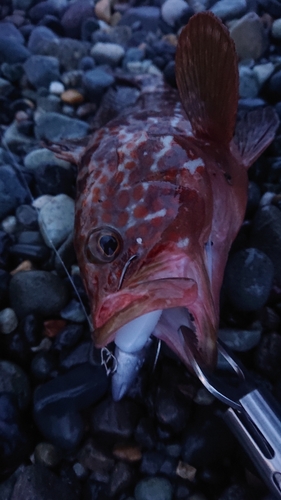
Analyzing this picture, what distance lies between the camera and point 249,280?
2072mm

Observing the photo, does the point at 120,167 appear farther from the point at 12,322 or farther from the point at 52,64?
the point at 52,64

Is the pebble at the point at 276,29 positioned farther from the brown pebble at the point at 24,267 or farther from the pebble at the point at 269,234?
the brown pebble at the point at 24,267

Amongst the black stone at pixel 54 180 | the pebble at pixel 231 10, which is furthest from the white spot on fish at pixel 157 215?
the pebble at pixel 231 10

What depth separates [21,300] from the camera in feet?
7.39

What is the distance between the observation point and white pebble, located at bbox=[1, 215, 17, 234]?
8.99ft

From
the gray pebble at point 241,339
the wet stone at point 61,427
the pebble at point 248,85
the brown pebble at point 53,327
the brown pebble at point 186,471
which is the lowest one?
the wet stone at point 61,427

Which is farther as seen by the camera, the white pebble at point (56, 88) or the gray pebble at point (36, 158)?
→ the white pebble at point (56, 88)

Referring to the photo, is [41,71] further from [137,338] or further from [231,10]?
[137,338]

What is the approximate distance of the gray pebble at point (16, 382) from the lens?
196 cm

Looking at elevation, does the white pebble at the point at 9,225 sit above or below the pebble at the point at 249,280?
below

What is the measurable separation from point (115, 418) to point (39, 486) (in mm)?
380

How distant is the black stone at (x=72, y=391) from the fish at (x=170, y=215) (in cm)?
9

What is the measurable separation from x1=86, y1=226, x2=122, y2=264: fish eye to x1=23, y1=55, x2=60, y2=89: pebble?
263 centimetres

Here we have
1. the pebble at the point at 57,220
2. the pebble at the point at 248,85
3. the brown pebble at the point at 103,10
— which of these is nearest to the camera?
the pebble at the point at 57,220
